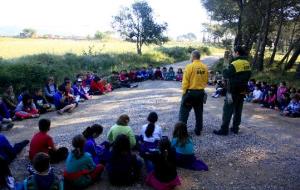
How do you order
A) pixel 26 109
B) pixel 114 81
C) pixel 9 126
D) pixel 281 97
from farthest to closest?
pixel 114 81
pixel 281 97
pixel 26 109
pixel 9 126

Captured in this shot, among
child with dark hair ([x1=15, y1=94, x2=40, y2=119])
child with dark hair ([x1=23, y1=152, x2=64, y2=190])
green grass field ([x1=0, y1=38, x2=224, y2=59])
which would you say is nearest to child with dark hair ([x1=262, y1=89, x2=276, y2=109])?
child with dark hair ([x1=15, y1=94, x2=40, y2=119])

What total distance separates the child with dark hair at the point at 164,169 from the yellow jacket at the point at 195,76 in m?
2.56

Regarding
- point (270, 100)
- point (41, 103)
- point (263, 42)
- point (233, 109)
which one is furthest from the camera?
point (263, 42)

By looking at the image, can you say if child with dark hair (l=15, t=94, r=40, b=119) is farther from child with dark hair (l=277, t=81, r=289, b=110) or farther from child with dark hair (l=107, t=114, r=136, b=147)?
child with dark hair (l=277, t=81, r=289, b=110)

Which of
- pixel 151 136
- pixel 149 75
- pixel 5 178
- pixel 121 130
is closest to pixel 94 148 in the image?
pixel 121 130

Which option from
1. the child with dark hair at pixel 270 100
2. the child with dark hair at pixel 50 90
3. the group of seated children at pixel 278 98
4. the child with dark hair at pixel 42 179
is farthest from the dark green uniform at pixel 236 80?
the child with dark hair at pixel 50 90

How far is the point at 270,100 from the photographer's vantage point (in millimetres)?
14711

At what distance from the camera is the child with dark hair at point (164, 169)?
20.4 feet

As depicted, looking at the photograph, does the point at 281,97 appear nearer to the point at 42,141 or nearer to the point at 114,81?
the point at 114,81

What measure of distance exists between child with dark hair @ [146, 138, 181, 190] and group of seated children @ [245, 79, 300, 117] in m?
8.08

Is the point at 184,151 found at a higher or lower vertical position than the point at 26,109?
higher

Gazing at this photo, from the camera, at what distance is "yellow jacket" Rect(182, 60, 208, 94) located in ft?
27.9

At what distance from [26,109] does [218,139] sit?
20.5 ft

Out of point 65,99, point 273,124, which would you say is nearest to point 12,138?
point 65,99
